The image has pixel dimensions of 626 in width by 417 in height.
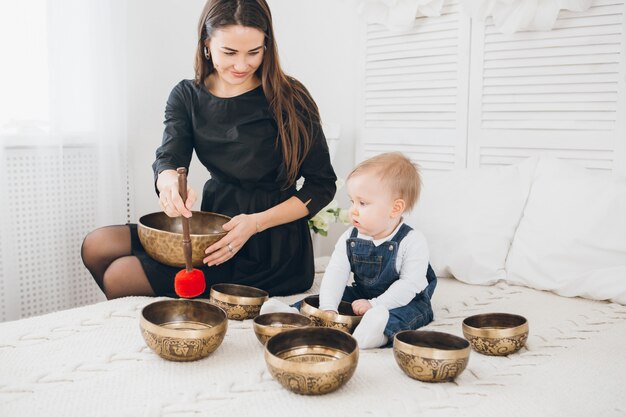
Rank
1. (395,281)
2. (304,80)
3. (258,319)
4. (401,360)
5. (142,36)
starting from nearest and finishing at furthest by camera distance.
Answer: (401,360), (258,319), (395,281), (142,36), (304,80)

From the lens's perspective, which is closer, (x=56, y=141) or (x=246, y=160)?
(x=246, y=160)

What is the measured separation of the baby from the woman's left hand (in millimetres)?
272

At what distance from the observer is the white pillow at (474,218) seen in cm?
212

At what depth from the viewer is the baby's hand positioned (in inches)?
62.1

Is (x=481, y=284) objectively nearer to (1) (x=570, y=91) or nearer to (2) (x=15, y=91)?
(1) (x=570, y=91)

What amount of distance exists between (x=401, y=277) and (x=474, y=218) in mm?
632

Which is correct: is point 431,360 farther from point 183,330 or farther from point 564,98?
point 564,98

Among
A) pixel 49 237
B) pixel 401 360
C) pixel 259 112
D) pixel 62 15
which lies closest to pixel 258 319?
pixel 401 360

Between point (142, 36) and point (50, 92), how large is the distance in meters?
0.52

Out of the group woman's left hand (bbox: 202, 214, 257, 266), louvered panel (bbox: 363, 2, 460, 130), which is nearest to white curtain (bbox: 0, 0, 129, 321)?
woman's left hand (bbox: 202, 214, 257, 266)

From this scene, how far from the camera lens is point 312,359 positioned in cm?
130

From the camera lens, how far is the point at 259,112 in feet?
6.49

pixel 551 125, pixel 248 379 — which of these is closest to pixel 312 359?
pixel 248 379

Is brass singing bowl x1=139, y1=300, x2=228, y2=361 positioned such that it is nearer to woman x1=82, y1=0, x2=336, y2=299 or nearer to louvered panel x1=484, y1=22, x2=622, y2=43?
woman x1=82, y1=0, x2=336, y2=299
